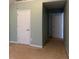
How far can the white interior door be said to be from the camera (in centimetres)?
584

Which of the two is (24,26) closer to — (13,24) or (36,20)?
(13,24)

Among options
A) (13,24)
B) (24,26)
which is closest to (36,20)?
(24,26)

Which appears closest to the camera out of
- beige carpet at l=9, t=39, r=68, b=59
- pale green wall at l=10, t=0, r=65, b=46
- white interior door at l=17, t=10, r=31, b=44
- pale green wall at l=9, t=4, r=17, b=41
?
beige carpet at l=9, t=39, r=68, b=59

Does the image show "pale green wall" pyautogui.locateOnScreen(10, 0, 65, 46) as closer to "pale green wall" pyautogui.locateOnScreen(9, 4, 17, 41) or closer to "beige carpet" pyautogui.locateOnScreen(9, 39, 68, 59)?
"beige carpet" pyautogui.locateOnScreen(9, 39, 68, 59)

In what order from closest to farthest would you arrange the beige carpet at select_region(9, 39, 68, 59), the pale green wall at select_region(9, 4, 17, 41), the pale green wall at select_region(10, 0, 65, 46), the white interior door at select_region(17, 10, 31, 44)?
1. the beige carpet at select_region(9, 39, 68, 59)
2. the pale green wall at select_region(10, 0, 65, 46)
3. the white interior door at select_region(17, 10, 31, 44)
4. the pale green wall at select_region(9, 4, 17, 41)

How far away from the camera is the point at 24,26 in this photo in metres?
6.01

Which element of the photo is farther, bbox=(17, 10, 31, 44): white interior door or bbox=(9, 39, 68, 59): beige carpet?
bbox=(17, 10, 31, 44): white interior door

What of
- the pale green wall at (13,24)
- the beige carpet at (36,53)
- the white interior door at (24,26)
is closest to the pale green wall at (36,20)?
the white interior door at (24,26)

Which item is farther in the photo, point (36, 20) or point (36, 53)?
point (36, 20)

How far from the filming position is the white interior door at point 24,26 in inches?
230

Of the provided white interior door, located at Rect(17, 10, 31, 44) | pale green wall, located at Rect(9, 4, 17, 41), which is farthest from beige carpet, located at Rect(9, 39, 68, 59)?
pale green wall, located at Rect(9, 4, 17, 41)

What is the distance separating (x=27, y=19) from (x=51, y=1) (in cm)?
180
